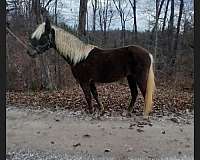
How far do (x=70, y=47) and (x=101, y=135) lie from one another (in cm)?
132

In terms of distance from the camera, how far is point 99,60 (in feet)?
13.4

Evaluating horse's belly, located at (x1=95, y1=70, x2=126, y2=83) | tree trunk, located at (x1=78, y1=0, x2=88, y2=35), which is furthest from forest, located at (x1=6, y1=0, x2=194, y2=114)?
horse's belly, located at (x1=95, y1=70, x2=126, y2=83)

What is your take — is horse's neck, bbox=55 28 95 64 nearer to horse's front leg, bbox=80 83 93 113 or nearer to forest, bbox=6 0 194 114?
horse's front leg, bbox=80 83 93 113

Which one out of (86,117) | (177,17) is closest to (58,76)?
(86,117)

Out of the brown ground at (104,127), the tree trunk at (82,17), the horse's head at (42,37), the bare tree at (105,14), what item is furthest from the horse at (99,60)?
the bare tree at (105,14)

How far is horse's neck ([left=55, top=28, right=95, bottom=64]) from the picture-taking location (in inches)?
158

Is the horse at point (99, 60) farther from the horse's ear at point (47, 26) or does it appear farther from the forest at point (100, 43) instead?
the forest at point (100, 43)

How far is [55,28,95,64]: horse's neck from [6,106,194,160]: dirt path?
813mm

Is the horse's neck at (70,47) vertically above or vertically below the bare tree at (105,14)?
below

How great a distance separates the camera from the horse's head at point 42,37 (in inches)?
153

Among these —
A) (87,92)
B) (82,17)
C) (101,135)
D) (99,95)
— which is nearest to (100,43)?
(82,17)

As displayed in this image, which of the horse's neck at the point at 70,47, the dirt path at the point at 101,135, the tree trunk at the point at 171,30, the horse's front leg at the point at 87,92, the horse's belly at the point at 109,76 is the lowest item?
the dirt path at the point at 101,135

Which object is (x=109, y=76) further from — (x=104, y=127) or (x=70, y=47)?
(x=104, y=127)

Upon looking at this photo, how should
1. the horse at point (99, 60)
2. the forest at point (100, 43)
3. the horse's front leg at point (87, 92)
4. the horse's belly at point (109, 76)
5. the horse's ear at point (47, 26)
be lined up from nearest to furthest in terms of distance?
the horse's ear at point (47, 26)
the horse at point (99, 60)
the horse's belly at point (109, 76)
the horse's front leg at point (87, 92)
the forest at point (100, 43)
